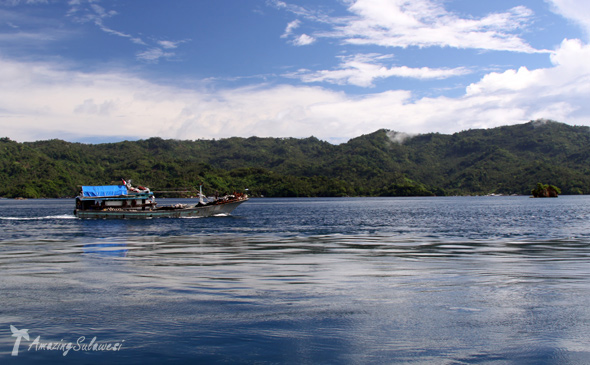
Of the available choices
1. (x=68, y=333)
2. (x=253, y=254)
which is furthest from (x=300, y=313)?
(x=253, y=254)

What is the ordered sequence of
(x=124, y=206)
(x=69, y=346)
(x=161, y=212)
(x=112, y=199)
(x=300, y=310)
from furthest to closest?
(x=124, y=206), (x=112, y=199), (x=161, y=212), (x=300, y=310), (x=69, y=346)

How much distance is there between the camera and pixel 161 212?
95.8 m

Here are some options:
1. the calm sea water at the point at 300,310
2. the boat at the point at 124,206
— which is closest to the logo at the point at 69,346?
the calm sea water at the point at 300,310

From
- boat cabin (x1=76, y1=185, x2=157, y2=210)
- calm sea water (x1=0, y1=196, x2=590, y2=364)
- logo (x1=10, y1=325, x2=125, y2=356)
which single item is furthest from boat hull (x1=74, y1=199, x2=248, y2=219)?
logo (x1=10, y1=325, x2=125, y2=356)

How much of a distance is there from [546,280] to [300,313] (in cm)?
1251

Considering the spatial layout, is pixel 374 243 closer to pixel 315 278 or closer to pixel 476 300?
pixel 315 278

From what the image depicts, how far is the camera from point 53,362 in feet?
37.9

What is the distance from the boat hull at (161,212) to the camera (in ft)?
307

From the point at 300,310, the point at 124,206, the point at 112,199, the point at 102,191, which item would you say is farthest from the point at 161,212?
the point at 300,310

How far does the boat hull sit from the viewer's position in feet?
307

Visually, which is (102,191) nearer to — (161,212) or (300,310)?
(161,212)

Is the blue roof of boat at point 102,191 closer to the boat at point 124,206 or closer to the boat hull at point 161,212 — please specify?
the boat at point 124,206

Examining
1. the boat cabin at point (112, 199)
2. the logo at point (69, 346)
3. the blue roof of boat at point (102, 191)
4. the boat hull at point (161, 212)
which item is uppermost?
the blue roof of boat at point (102, 191)

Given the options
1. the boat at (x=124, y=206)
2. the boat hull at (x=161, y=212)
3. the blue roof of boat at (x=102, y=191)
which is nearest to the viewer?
the boat hull at (x=161, y=212)
